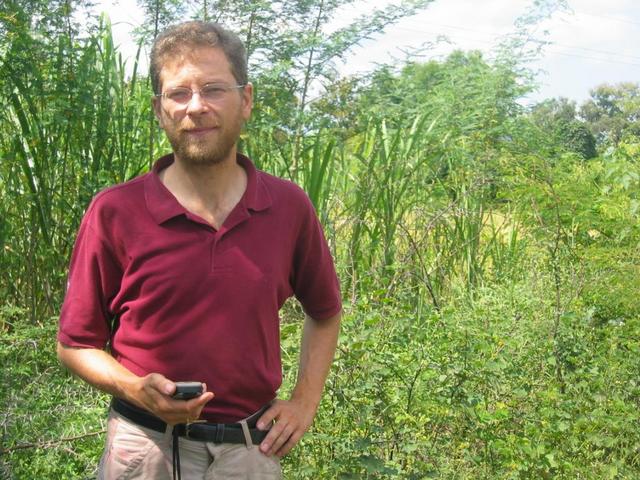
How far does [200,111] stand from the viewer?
247 cm

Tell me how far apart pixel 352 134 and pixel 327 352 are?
4.20m

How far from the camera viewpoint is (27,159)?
213 inches

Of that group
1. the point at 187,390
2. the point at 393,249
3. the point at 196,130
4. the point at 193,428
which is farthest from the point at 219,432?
the point at 393,249

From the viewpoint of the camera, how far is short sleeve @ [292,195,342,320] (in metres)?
2.68

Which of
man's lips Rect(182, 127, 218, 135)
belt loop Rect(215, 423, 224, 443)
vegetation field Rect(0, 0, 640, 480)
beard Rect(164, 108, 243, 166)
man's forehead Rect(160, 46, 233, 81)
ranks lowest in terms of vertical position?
vegetation field Rect(0, 0, 640, 480)

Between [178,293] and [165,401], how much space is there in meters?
0.29

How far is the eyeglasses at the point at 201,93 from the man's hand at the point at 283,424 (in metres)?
0.75

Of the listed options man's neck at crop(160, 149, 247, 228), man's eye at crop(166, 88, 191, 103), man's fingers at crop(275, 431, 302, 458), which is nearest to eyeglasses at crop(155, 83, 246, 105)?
man's eye at crop(166, 88, 191, 103)

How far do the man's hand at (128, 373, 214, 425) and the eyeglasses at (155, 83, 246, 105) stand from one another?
0.67 metres

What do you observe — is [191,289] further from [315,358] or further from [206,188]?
[315,358]

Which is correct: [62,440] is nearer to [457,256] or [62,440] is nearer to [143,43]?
[143,43]

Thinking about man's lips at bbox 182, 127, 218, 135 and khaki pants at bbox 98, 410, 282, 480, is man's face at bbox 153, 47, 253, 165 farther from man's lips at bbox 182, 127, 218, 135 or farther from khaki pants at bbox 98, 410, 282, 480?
khaki pants at bbox 98, 410, 282, 480

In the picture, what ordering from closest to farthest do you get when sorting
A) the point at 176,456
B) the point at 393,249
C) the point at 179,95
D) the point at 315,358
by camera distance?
the point at 176,456, the point at 179,95, the point at 315,358, the point at 393,249

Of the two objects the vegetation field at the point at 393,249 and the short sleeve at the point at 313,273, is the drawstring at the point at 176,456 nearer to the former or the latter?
the short sleeve at the point at 313,273
